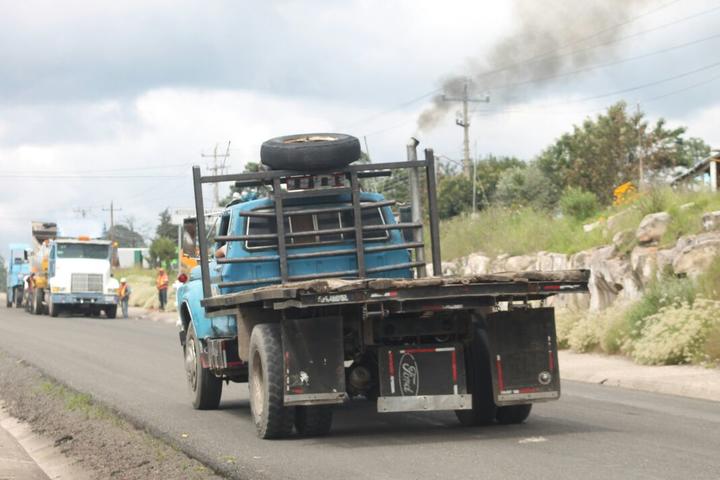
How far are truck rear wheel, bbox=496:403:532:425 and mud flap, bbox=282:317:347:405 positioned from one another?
1950 mm

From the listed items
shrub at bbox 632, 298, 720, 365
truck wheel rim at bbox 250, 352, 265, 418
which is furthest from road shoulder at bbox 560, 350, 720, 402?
truck wheel rim at bbox 250, 352, 265, 418

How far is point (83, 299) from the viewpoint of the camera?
1838 inches

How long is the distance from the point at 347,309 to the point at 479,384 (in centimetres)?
152

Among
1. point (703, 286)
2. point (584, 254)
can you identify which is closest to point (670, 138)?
point (584, 254)

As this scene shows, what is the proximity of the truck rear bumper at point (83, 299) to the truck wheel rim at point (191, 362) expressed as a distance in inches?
1263

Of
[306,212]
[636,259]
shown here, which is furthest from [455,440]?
[636,259]

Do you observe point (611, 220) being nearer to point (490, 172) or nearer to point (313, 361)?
point (313, 361)

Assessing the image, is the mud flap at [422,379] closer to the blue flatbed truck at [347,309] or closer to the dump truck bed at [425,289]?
the blue flatbed truck at [347,309]

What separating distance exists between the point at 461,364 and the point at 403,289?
1180mm

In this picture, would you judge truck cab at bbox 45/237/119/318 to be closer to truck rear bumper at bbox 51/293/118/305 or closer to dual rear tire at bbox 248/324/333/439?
truck rear bumper at bbox 51/293/118/305

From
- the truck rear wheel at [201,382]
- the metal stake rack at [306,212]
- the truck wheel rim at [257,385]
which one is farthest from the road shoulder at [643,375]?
the truck wheel rim at [257,385]

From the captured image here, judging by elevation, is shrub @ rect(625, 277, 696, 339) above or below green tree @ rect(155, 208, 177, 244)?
below

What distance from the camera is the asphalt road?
9.57m

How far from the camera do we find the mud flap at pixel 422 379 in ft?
37.2
